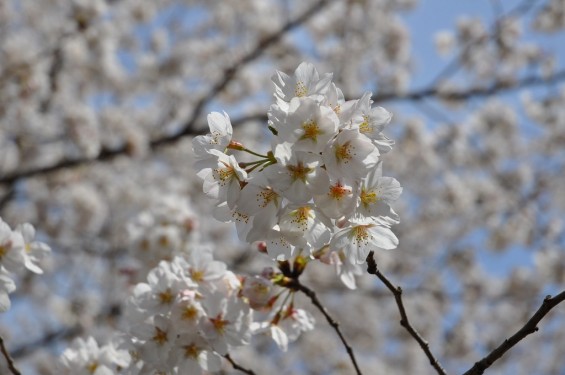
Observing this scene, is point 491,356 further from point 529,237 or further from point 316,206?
point 529,237

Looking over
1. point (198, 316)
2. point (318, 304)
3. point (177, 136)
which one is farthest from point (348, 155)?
point (177, 136)

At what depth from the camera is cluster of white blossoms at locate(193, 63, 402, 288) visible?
1.39m

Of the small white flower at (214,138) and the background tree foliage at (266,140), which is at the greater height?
the small white flower at (214,138)

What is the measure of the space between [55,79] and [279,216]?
5.99 m

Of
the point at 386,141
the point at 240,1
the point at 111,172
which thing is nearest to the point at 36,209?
the point at 111,172

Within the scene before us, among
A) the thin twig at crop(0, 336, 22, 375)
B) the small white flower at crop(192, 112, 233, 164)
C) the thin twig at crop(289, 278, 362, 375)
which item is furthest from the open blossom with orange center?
the thin twig at crop(0, 336, 22, 375)

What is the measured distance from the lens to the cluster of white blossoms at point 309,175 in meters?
1.39

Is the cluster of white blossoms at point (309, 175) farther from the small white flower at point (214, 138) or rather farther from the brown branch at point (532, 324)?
the brown branch at point (532, 324)

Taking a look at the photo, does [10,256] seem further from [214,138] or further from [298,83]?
[298,83]

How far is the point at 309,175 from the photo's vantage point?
1402 millimetres

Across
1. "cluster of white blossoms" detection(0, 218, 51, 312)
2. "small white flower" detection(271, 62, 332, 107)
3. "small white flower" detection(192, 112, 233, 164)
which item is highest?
"small white flower" detection(271, 62, 332, 107)

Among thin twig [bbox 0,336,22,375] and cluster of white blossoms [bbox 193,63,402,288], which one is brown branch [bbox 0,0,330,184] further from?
cluster of white blossoms [bbox 193,63,402,288]

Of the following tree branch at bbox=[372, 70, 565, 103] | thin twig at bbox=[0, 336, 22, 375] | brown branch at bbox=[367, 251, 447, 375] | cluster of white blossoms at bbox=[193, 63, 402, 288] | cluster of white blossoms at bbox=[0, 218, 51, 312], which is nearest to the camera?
cluster of white blossoms at bbox=[193, 63, 402, 288]

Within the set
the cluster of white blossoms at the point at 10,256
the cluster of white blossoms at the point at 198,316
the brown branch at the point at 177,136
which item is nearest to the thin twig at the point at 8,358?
the cluster of white blossoms at the point at 10,256
